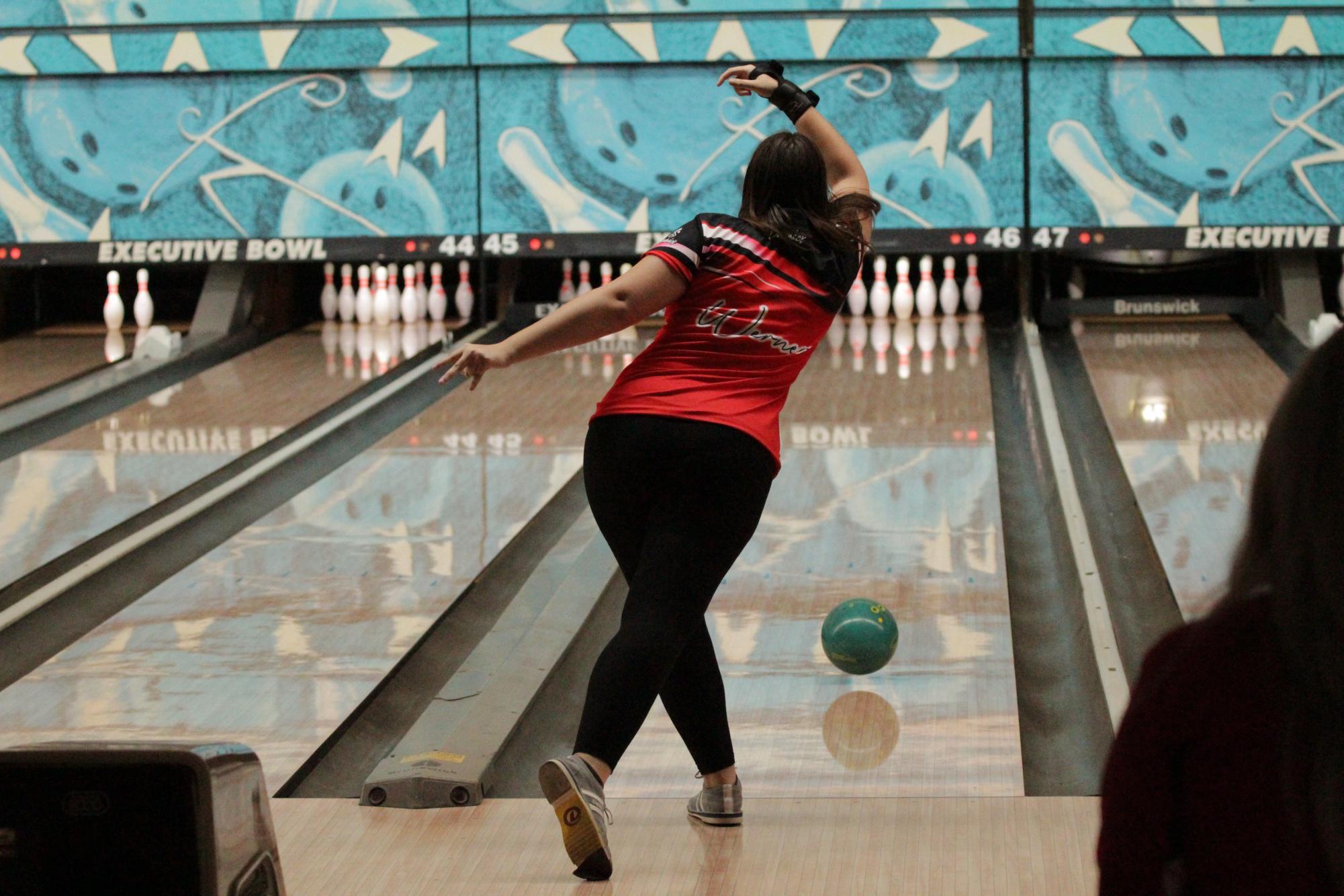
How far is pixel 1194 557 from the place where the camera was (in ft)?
10.2

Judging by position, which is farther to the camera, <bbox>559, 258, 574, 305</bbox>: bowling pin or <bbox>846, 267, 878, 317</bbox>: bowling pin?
<bbox>559, 258, 574, 305</bbox>: bowling pin

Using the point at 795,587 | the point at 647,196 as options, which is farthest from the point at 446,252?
the point at 795,587

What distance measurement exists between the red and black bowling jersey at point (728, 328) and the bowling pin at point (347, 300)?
4576 millimetres

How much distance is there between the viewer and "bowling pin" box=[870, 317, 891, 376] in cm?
521

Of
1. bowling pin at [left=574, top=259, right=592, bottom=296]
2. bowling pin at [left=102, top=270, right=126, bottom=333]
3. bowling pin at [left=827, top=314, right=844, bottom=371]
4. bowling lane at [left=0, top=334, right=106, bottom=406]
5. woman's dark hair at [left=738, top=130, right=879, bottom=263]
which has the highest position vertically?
woman's dark hair at [left=738, top=130, right=879, bottom=263]

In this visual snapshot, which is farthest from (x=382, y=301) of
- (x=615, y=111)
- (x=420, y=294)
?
(x=615, y=111)

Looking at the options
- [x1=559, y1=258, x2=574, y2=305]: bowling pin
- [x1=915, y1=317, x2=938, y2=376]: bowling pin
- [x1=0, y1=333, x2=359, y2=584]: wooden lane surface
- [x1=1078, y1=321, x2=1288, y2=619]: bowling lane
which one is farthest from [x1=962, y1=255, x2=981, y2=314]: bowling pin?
[x1=0, y1=333, x2=359, y2=584]: wooden lane surface

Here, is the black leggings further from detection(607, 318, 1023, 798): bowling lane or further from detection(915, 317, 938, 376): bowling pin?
detection(915, 317, 938, 376): bowling pin

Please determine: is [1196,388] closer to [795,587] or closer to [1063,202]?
[1063,202]

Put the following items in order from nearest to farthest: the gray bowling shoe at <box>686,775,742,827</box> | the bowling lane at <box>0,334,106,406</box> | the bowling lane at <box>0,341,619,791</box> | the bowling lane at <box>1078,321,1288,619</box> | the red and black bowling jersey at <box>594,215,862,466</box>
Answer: the red and black bowling jersey at <box>594,215,862,466</box> → the gray bowling shoe at <box>686,775,742,827</box> → the bowling lane at <box>0,341,619,791</box> → the bowling lane at <box>1078,321,1288,619</box> → the bowling lane at <box>0,334,106,406</box>

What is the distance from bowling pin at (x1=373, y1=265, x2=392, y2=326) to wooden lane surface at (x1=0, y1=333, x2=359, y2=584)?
68cm

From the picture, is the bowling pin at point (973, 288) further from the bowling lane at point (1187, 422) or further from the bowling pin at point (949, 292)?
the bowling lane at point (1187, 422)

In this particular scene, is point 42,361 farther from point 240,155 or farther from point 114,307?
point 240,155

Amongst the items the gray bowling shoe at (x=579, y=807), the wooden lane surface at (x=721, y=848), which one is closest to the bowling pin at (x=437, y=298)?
the wooden lane surface at (x=721, y=848)
